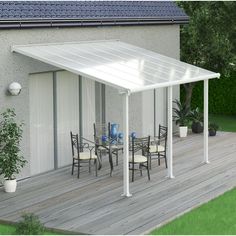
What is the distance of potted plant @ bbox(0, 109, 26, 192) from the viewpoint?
16797mm

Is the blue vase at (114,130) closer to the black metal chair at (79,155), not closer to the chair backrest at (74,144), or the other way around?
the black metal chair at (79,155)

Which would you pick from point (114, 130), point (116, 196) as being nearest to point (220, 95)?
point (114, 130)

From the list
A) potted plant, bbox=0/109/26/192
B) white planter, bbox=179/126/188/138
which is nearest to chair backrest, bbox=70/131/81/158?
potted plant, bbox=0/109/26/192

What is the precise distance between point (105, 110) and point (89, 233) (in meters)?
8.69

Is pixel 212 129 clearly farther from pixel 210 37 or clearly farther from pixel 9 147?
pixel 9 147

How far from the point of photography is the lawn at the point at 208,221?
13.9m

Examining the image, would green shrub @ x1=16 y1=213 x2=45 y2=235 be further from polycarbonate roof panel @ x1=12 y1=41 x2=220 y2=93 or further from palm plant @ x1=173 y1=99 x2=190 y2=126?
palm plant @ x1=173 y1=99 x2=190 y2=126

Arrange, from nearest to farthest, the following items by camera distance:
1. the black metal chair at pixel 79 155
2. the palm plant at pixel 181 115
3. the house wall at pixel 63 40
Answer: the house wall at pixel 63 40
the black metal chair at pixel 79 155
the palm plant at pixel 181 115

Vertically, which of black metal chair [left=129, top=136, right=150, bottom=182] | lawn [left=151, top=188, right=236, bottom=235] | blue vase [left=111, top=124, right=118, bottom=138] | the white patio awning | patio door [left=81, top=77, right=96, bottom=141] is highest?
the white patio awning

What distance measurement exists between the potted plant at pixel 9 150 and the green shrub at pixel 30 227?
3346 mm

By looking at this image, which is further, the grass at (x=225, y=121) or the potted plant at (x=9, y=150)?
the grass at (x=225, y=121)

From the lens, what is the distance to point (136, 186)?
1781 cm

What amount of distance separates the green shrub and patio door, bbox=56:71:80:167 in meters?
6.47

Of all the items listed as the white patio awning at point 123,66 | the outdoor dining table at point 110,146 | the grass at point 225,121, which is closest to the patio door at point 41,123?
the white patio awning at point 123,66
